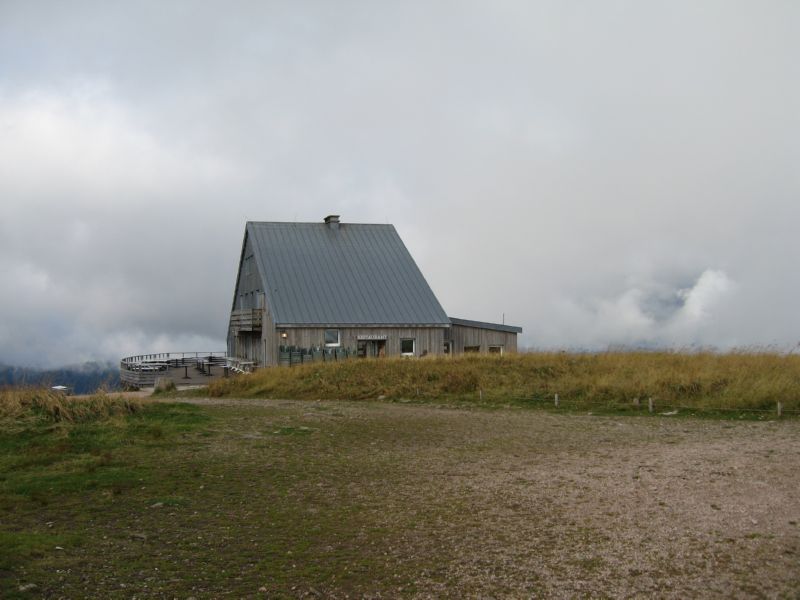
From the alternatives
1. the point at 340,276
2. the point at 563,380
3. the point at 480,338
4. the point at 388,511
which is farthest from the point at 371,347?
the point at 388,511

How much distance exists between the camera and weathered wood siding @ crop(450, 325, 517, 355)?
134ft

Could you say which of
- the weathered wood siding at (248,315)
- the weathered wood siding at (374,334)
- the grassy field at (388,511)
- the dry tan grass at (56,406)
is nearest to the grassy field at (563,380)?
the grassy field at (388,511)

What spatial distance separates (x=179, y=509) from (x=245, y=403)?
14176mm

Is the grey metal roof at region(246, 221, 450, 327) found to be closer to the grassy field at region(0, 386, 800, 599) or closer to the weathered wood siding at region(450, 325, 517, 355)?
the weathered wood siding at region(450, 325, 517, 355)

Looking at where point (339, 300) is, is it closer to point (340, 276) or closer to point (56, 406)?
point (340, 276)

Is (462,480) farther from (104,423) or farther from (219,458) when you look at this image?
(104,423)

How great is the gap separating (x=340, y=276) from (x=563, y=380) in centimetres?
2044

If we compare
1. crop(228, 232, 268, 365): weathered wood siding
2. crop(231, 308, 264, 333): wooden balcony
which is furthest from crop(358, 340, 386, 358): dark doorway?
crop(231, 308, 264, 333): wooden balcony

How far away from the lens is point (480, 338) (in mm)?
41219

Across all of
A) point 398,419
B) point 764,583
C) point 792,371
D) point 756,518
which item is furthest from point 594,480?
point 792,371

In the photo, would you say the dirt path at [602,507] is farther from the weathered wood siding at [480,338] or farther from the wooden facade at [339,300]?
the weathered wood siding at [480,338]

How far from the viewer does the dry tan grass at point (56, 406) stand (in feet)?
51.8

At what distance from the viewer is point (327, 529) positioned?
27.7 ft

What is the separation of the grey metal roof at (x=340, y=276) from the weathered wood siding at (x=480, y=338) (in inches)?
59.6
